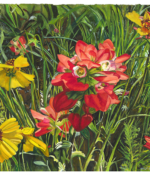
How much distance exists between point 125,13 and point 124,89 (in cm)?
27

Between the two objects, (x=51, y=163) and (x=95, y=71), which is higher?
(x=95, y=71)

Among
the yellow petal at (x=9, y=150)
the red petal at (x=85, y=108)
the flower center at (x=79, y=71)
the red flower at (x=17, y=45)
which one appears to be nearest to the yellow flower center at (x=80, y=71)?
the flower center at (x=79, y=71)

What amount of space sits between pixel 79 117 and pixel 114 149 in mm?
174

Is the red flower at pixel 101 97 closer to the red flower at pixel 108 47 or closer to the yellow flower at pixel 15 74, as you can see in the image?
the red flower at pixel 108 47

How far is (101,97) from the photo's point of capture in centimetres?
64

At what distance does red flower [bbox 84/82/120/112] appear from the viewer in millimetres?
639

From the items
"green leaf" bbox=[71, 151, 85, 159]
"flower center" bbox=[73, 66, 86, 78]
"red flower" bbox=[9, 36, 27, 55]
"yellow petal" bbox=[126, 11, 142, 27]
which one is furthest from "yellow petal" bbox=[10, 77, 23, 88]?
"yellow petal" bbox=[126, 11, 142, 27]

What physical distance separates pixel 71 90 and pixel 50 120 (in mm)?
133

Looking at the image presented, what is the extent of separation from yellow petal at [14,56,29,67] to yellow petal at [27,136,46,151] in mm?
257

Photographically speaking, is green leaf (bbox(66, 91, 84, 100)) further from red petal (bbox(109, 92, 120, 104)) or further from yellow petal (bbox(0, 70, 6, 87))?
yellow petal (bbox(0, 70, 6, 87))

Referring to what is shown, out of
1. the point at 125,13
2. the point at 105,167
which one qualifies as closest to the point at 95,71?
the point at 125,13

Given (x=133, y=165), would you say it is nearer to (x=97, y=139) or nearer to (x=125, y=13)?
(x=97, y=139)

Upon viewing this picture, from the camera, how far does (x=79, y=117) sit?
65 centimetres

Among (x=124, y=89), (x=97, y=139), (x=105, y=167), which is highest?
Answer: (x=124, y=89)
